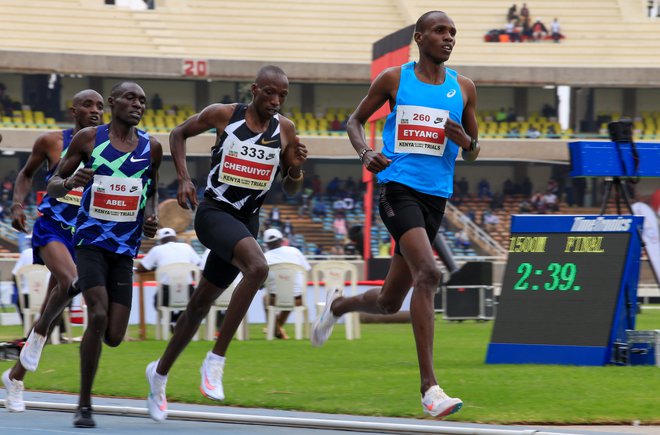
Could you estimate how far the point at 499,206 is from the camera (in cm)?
4272

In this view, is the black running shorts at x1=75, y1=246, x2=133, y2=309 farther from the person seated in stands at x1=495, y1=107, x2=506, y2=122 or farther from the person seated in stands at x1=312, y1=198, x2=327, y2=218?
the person seated in stands at x1=495, y1=107, x2=506, y2=122

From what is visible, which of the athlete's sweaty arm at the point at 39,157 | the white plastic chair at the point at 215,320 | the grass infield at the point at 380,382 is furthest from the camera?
the white plastic chair at the point at 215,320

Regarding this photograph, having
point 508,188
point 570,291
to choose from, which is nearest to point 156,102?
point 508,188

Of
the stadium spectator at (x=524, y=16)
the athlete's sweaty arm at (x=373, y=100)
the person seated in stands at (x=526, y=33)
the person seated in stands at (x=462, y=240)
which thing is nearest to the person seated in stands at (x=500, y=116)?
the person seated in stands at (x=526, y=33)

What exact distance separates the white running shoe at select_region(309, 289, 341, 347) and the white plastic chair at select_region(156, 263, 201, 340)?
6929 millimetres

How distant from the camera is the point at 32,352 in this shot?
7426mm

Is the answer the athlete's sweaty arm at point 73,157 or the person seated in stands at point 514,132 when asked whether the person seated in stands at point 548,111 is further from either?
the athlete's sweaty arm at point 73,157

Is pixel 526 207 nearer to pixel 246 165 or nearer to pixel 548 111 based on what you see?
pixel 548 111

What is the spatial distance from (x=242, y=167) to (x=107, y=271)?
0.99 metres

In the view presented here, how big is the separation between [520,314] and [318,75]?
3473cm

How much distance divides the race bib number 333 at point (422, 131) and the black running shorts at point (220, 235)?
3.42 ft

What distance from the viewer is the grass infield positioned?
7.20 meters

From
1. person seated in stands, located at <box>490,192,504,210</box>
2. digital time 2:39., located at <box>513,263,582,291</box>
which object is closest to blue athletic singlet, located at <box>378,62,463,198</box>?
digital time 2:39., located at <box>513,263,582,291</box>

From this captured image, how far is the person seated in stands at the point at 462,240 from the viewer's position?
37875 millimetres
